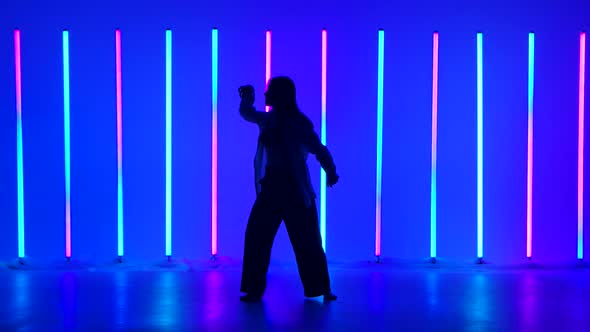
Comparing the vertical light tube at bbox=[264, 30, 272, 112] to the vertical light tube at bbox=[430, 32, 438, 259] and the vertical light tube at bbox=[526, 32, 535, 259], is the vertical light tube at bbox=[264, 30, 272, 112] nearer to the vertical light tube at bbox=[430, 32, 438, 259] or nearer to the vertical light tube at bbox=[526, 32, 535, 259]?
the vertical light tube at bbox=[430, 32, 438, 259]

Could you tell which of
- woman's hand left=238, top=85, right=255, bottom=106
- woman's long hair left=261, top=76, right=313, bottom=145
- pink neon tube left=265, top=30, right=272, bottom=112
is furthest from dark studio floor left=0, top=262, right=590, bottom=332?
pink neon tube left=265, top=30, right=272, bottom=112

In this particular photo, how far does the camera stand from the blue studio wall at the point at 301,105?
5.21 meters

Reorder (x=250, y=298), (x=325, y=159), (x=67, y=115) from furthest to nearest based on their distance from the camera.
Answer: (x=67, y=115), (x=250, y=298), (x=325, y=159)

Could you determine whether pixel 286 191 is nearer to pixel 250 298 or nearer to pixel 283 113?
pixel 283 113

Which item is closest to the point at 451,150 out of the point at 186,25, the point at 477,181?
the point at 477,181

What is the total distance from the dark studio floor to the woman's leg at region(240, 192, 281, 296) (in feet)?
0.52

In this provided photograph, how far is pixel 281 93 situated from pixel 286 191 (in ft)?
2.03

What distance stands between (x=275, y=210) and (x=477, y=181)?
211 cm

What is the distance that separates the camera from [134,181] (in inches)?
206

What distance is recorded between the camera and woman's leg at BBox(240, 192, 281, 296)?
399cm

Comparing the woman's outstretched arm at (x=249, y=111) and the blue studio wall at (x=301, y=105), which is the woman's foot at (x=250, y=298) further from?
the blue studio wall at (x=301, y=105)

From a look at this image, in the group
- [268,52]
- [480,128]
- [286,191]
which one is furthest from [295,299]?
[480,128]

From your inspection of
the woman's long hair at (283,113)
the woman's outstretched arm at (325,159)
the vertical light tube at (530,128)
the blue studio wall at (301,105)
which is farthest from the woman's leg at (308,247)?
the vertical light tube at (530,128)

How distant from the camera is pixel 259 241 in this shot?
4000mm
